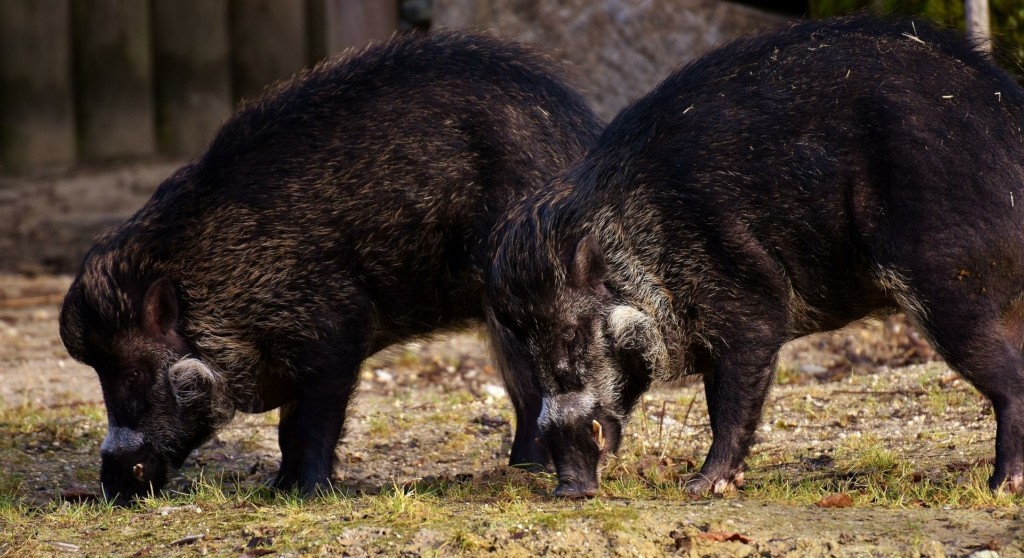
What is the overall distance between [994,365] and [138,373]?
3.24m

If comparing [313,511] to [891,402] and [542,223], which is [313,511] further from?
[891,402]

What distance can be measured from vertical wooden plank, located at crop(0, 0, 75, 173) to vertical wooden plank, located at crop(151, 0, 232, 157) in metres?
0.77

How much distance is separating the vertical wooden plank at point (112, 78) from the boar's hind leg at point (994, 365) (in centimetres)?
898

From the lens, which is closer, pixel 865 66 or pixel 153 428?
pixel 865 66

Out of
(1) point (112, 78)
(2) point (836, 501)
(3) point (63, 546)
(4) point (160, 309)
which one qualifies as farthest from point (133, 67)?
(2) point (836, 501)

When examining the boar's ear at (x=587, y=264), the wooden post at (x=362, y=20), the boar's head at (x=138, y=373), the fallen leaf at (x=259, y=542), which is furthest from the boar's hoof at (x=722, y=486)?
the wooden post at (x=362, y=20)

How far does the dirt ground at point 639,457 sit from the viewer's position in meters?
4.32

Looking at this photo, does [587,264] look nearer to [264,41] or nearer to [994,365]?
[994,365]

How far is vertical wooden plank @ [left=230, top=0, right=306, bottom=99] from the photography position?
500 inches

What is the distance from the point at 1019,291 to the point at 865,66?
0.97 m

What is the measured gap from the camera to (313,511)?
502 cm

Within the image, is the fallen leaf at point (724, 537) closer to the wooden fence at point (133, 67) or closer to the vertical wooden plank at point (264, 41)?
the wooden fence at point (133, 67)

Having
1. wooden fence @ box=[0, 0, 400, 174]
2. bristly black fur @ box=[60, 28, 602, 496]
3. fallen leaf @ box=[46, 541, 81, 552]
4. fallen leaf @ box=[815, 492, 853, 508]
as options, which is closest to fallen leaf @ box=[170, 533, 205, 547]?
fallen leaf @ box=[46, 541, 81, 552]

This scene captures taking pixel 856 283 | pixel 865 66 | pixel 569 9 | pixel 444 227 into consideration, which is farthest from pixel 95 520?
pixel 569 9
